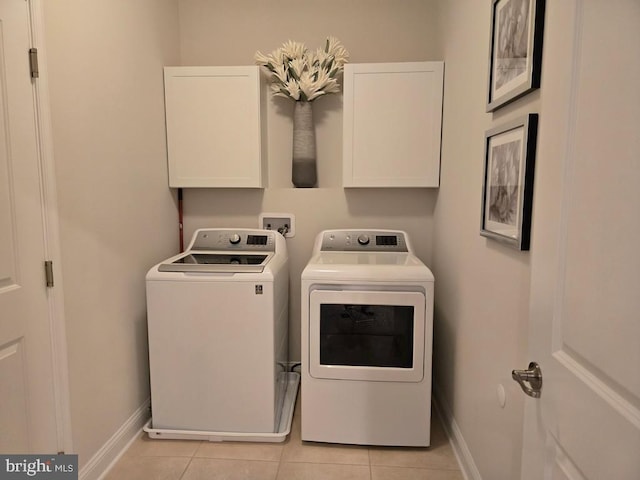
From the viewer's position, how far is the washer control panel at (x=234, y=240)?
7.88 ft

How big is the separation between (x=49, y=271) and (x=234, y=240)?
1.09 metres

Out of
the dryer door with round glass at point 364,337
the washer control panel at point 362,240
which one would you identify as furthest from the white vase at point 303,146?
the dryer door with round glass at point 364,337

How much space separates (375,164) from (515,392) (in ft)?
4.84

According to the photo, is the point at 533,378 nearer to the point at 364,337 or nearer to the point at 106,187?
the point at 364,337

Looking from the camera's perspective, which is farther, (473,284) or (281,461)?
(281,461)

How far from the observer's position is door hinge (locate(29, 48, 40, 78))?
52.6 inches

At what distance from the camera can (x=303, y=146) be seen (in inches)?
97.4

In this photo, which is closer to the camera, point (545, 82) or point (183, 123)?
point (545, 82)

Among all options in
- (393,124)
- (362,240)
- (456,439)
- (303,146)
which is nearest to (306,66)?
(303,146)

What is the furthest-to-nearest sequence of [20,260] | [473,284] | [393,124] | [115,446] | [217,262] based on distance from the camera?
1. [393,124]
2. [217,262]
3. [115,446]
4. [473,284]
5. [20,260]

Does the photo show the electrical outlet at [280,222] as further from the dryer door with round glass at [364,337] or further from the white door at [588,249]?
the white door at [588,249]

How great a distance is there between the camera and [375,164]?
92.2 inches

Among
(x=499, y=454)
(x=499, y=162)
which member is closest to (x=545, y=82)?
(x=499, y=162)

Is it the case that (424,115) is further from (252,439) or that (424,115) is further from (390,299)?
(252,439)
